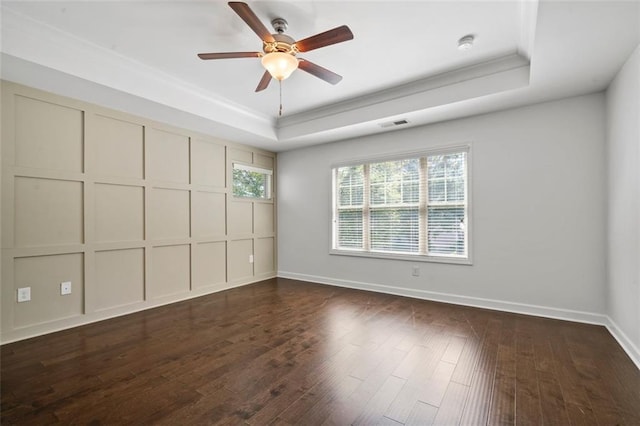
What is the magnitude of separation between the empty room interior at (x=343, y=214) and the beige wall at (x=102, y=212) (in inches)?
0.8

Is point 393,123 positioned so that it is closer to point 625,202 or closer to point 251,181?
point 625,202

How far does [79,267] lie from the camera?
3205mm

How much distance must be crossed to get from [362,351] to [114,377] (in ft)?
6.40

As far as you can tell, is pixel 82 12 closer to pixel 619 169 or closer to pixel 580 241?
pixel 619 169

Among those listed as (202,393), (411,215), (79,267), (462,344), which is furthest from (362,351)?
(79,267)

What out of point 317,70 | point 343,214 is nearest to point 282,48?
point 317,70

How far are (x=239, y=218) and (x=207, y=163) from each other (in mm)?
1099

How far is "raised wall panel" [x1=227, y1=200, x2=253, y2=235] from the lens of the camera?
4941 millimetres

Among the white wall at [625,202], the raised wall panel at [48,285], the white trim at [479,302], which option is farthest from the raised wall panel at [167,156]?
the white wall at [625,202]

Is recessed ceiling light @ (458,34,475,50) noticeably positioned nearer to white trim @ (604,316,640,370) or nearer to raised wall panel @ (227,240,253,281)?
white trim @ (604,316,640,370)

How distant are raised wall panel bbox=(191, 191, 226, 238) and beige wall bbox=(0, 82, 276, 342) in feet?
0.05

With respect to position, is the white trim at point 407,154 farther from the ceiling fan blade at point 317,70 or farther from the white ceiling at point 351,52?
the ceiling fan blade at point 317,70

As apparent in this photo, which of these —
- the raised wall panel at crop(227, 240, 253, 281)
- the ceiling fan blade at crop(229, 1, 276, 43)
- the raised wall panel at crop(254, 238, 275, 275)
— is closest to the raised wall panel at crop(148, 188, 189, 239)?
the raised wall panel at crop(227, 240, 253, 281)

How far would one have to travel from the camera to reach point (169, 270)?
406 centimetres
